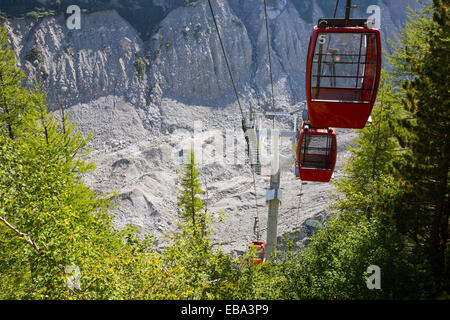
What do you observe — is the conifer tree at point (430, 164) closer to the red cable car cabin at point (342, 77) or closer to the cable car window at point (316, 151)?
the red cable car cabin at point (342, 77)

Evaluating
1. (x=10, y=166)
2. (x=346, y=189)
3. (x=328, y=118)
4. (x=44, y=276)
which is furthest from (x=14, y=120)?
(x=346, y=189)

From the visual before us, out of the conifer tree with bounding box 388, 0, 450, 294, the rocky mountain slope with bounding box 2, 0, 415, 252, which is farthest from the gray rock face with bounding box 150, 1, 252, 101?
the conifer tree with bounding box 388, 0, 450, 294

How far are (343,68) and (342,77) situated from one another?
0.21m

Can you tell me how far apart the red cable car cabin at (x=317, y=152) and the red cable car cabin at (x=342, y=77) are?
3.75 meters

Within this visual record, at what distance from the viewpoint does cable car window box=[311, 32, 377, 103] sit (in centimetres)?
660

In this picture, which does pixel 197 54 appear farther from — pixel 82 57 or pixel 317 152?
pixel 317 152

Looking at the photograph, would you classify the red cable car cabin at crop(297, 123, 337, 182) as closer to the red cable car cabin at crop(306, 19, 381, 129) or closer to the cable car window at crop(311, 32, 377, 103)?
the red cable car cabin at crop(306, 19, 381, 129)

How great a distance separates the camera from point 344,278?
6781 millimetres

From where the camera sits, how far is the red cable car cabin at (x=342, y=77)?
6.62m

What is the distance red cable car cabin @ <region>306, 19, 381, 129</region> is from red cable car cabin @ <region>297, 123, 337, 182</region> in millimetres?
3747

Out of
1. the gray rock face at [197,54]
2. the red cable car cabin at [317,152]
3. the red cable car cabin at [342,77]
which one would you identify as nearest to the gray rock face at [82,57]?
the gray rock face at [197,54]

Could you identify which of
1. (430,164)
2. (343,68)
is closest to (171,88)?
(343,68)

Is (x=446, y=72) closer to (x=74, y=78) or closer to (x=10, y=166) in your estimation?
(x=10, y=166)

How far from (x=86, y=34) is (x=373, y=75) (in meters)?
59.0
